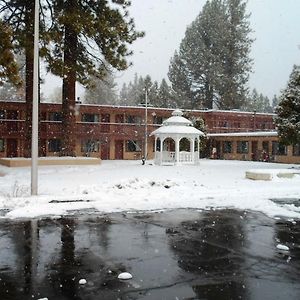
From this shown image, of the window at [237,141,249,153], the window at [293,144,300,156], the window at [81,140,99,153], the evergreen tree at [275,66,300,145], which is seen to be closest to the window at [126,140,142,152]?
the window at [81,140,99,153]

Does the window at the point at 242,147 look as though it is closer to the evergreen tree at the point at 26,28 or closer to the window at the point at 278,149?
the window at the point at 278,149

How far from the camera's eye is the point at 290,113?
2898cm

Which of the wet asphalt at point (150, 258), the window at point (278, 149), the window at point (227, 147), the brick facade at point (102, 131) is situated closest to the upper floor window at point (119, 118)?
the brick facade at point (102, 131)

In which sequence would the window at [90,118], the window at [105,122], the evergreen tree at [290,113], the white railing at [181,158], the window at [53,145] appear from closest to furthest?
1. the evergreen tree at [290,113]
2. the white railing at [181,158]
3. the window at [53,145]
4. the window at [90,118]
5. the window at [105,122]

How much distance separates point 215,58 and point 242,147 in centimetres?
2330

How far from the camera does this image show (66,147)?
31.4 meters

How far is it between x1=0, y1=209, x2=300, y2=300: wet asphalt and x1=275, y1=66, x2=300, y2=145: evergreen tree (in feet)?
61.9

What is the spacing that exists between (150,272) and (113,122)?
44.4 m

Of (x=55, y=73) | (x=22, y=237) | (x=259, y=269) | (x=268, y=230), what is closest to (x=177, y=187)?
(x=268, y=230)

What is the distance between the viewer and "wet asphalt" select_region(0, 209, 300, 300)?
18.1 ft

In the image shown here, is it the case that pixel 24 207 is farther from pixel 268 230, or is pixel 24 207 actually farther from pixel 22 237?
pixel 268 230

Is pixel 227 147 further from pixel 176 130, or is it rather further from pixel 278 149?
pixel 176 130

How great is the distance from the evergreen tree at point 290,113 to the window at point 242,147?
836 inches

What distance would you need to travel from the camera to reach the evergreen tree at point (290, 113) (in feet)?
93.4
